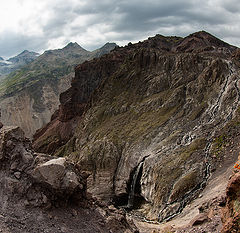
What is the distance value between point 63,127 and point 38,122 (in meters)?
66.2

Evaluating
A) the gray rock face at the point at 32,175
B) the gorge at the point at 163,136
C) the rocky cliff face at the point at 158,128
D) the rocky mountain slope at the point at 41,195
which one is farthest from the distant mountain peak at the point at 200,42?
the gray rock face at the point at 32,175

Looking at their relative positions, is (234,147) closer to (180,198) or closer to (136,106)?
A: (180,198)

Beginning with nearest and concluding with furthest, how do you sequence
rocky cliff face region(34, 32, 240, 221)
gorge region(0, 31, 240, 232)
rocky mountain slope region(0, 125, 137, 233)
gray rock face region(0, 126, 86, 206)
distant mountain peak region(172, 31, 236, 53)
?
rocky mountain slope region(0, 125, 137, 233), gray rock face region(0, 126, 86, 206), gorge region(0, 31, 240, 232), rocky cliff face region(34, 32, 240, 221), distant mountain peak region(172, 31, 236, 53)

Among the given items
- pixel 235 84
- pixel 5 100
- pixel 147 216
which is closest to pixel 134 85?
pixel 235 84

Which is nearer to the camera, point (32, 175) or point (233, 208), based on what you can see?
point (233, 208)

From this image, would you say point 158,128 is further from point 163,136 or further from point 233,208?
point 233,208

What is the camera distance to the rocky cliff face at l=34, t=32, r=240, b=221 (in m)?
33.0

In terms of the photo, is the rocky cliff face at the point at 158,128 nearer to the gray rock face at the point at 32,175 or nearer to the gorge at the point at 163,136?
the gorge at the point at 163,136

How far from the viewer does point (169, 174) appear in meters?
33.8

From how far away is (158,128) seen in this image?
151ft

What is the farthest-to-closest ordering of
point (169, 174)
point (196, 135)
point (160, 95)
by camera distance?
point (160, 95), point (196, 135), point (169, 174)

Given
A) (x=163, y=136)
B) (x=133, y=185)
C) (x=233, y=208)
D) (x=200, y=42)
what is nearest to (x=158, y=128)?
(x=163, y=136)

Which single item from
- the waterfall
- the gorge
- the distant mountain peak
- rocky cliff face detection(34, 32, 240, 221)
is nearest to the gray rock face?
the gorge

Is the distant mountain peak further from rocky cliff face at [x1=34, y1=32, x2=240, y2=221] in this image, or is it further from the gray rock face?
the gray rock face
